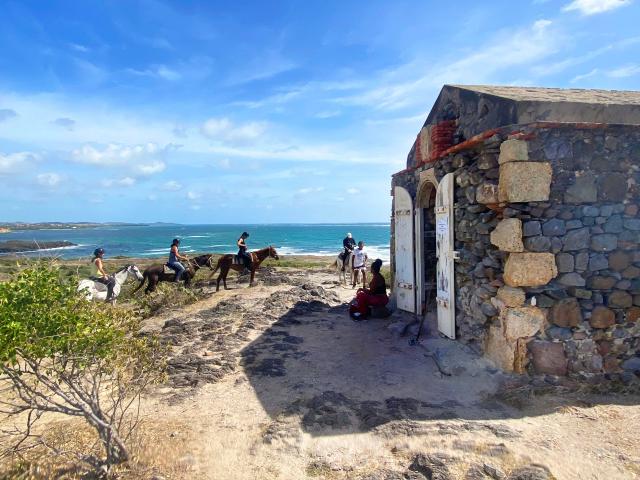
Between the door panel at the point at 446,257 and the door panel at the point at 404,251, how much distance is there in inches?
54.7

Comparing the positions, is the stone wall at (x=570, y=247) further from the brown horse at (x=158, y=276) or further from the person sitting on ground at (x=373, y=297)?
the brown horse at (x=158, y=276)

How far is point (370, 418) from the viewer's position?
16.1 ft

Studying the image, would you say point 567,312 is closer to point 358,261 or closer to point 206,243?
point 358,261

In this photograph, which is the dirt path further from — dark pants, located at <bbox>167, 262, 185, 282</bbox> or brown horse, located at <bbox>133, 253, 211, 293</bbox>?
brown horse, located at <bbox>133, 253, 211, 293</bbox>

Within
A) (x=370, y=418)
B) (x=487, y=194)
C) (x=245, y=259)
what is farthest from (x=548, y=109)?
(x=245, y=259)

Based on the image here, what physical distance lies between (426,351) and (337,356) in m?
1.48

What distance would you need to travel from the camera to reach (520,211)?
5477 mm

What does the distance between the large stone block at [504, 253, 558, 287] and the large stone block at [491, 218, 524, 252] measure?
12 centimetres

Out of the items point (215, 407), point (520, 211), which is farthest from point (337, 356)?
point (520, 211)

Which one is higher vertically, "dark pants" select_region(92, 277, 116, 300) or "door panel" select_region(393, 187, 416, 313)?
"door panel" select_region(393, 187, 416, 313)

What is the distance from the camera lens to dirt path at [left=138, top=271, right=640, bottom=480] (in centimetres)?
404

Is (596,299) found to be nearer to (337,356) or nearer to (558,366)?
(558,366)

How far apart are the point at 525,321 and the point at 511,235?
1.12 m

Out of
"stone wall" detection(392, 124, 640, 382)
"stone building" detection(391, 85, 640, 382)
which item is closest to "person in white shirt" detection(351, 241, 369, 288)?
"stone building" detection(391, 85, 640, 382)
